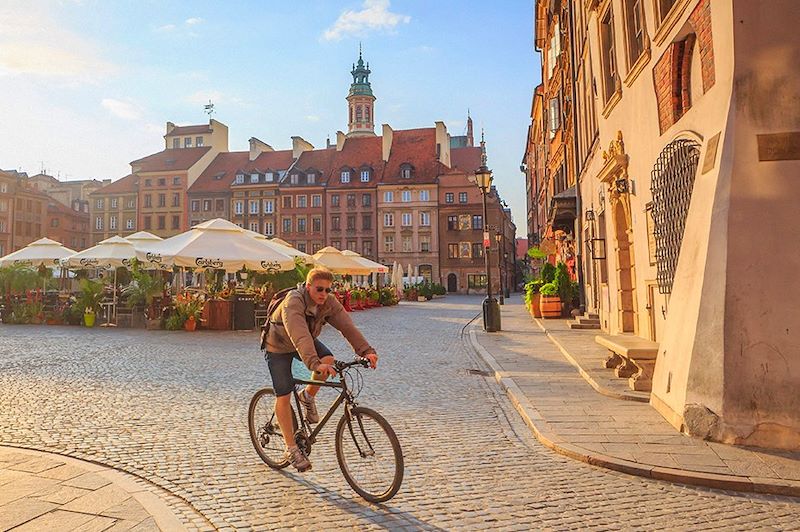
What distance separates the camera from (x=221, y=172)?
71.3 metres

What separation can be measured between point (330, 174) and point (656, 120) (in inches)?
2388

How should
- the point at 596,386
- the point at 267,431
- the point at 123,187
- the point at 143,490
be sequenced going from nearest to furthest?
the point at 143,490, the point at 267,431, the point at 596,386, the point at 123,187

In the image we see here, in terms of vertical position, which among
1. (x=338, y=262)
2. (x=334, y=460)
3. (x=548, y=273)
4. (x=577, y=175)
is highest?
(x=577, y=175)

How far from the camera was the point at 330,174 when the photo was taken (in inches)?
2677

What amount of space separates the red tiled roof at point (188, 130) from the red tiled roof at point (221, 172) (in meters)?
3.94

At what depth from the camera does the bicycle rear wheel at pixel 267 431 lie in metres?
4.95

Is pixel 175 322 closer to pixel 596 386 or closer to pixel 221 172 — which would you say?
pixel 596 386

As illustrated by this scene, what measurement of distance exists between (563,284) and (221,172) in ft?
192

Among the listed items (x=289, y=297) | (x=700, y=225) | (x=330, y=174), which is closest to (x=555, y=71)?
(x=700, y=225)

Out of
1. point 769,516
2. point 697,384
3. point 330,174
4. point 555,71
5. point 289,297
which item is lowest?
point 769,516

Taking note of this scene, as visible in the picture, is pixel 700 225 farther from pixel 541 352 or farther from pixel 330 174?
pixel 330 174

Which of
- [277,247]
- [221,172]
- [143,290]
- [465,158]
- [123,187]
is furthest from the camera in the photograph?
[465,158]

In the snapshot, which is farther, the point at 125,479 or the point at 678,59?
the point at 678,59

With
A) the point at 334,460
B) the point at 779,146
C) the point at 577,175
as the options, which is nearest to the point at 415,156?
the point at 577,175
